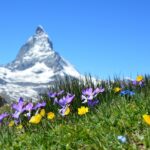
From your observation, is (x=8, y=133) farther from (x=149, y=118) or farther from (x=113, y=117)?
(x=149, y=118)

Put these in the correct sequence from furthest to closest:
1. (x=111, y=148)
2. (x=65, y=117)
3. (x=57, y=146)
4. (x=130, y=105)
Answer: (x=65, y=117) < (x=130, y=105) < (x=57, y=146) < (x=111, y=148)

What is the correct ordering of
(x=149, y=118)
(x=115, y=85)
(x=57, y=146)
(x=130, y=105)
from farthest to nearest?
(x=115, y=85) → (x=130, y=105) → (x=57, y=146) → (x=149, y=118)

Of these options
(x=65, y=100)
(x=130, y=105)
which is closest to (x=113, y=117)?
(x=130, y=105)

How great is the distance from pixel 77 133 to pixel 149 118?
1922 mm

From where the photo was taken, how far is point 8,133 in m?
8.10

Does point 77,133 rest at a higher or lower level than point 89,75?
lower

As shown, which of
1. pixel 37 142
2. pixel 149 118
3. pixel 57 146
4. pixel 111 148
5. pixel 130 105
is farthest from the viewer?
pixel 130 105

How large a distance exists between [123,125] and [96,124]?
2.34ft

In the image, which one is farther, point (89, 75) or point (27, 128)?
point (89, 75)

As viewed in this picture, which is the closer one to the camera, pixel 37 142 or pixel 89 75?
pixel 37 142


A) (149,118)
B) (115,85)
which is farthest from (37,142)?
(115,85)

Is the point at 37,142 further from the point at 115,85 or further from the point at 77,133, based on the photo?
the point at 115,85

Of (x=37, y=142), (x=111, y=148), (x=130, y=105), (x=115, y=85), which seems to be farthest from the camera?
(x=115, y=85)

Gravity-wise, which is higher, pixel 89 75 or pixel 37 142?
pixel 89 75
